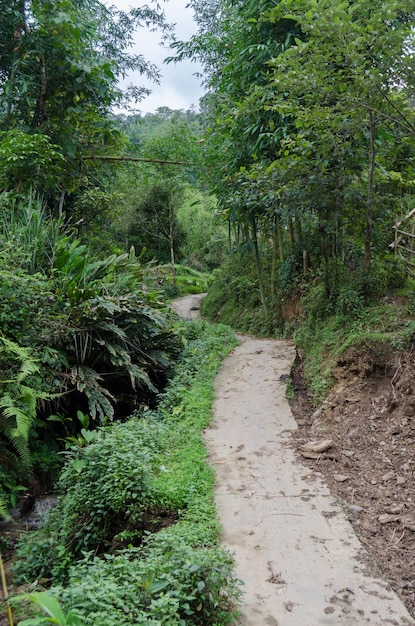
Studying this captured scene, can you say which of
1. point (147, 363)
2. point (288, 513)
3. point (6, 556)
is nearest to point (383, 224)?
point (147, 363)

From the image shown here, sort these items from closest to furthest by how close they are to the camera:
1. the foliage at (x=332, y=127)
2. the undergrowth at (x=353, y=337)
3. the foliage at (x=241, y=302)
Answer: the foliage at (x=332, y=127)
the undergrowth at (x=353, y=337)
the foliage at (x=241, y=302)

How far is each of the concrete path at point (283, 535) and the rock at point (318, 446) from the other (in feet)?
0.42

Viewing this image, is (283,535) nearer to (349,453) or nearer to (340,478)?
(340,478)

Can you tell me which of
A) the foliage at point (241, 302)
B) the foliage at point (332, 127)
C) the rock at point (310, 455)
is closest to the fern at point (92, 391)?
the rock at point (310, 455)

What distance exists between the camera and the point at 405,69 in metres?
4.23

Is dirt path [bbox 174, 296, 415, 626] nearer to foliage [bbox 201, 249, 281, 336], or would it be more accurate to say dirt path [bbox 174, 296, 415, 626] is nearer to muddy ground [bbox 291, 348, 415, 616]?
muddy ground [bbox 291, 348, 415, 616]

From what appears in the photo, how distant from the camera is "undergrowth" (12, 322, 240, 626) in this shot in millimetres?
2037

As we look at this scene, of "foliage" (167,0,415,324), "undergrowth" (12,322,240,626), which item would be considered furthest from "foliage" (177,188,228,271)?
"undergrowth" (12,322,240,626)

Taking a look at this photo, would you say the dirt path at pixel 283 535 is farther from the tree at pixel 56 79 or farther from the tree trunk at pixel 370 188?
→ the tree at pixel 56 79

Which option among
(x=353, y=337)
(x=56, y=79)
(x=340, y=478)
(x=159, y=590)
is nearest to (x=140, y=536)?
(x=159, y=590)

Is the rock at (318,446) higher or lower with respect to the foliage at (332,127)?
lower

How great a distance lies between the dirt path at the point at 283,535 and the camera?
85.4 inches

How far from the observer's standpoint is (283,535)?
276cm

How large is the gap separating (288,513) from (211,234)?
19103 millimetres
